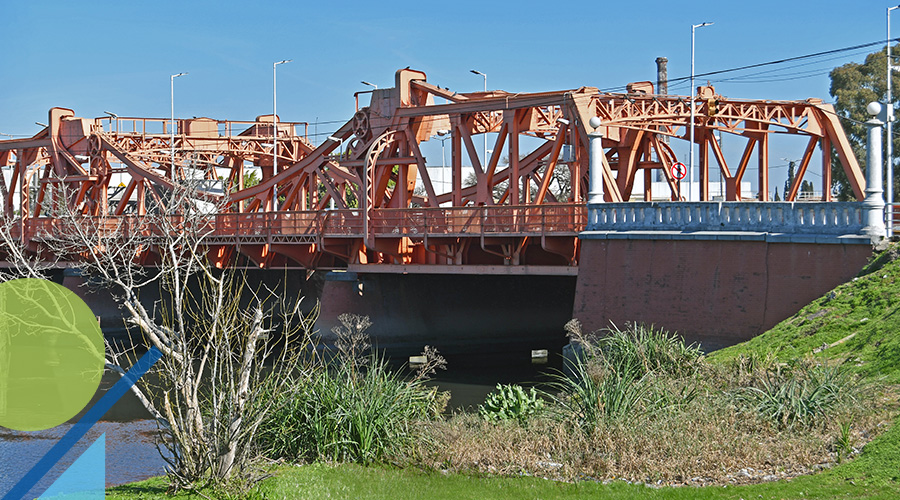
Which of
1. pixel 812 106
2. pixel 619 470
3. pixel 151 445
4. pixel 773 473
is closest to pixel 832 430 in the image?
pixel 773 473

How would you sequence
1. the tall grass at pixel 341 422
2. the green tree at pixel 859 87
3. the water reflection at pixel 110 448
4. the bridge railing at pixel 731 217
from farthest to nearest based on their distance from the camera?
the green tree at pixel 859 87
the bridge railing at pixel 731 217
the water reflection at pixel 110 448
the tall grass at pixel 341 422

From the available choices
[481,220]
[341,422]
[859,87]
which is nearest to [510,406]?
[341,422]

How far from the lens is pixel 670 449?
40.6 ft

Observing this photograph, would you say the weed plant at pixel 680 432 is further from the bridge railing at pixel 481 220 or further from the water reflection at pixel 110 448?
the bridge railing at pixel 481 220

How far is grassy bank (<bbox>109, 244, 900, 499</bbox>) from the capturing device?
38.1 feet

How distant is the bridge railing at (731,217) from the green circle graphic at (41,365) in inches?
514

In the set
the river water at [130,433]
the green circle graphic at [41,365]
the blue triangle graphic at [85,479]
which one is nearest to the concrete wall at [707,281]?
the river water at [130,433]

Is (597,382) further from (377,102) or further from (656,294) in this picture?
(377,102)

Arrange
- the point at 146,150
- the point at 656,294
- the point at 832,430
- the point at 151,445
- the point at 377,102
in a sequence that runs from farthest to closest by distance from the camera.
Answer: the point at 146,150, the point at 377,102, the point at 656,294, the point at 151,445, the point at 832,430

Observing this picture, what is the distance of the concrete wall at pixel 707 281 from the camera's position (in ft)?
72.9

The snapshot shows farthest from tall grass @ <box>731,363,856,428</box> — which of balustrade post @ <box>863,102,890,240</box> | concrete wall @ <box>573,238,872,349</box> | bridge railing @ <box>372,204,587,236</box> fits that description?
bridge railing @ <box>372,204,587,236</box>

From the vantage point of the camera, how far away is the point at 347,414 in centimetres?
1391

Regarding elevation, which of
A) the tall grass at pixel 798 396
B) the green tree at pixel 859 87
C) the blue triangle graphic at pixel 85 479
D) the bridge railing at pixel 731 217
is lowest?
the blue triangle graphic at pixel 85 479

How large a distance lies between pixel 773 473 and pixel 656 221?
13734 mm
